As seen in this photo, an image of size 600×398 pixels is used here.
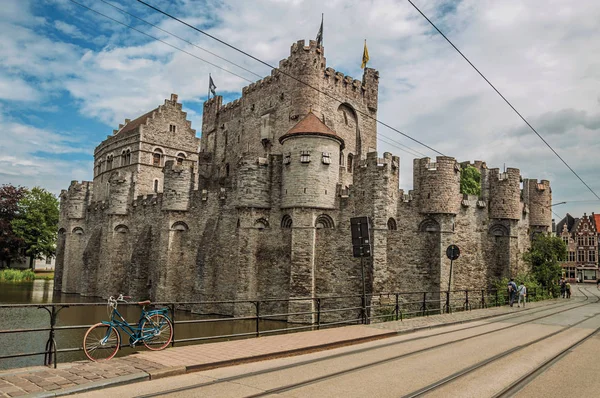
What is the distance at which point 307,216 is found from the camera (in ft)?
74.2

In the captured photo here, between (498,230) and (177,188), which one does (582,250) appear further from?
(177,188)

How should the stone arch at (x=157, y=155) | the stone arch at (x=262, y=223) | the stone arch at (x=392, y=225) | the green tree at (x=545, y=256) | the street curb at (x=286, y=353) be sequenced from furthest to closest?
the stone arch at (x=157, y=155), the green tree at (x=545, y=256), the stone arch at (x=262, y=223), the stone arch at (x=392, y=225), the street curb at (x=286, y=353)

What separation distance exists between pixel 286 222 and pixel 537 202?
17359 mm

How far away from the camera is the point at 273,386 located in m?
6.78

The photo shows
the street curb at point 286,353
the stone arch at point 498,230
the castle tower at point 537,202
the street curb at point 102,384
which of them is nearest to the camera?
the street curb at point 102,384

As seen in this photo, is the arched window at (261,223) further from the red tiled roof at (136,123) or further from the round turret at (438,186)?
the red tiled roof at (136,123)

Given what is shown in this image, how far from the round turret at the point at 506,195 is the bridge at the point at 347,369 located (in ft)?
46.3

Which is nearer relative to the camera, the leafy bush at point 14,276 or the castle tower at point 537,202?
the castle tower at point 537,202

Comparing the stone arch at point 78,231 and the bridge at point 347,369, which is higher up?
the stone arch at point 78,231

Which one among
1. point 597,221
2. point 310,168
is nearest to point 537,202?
point 310,168

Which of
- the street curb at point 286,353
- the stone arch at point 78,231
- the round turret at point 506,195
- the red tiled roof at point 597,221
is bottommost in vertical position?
the street curb at point 286,353

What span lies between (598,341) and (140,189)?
37.4m

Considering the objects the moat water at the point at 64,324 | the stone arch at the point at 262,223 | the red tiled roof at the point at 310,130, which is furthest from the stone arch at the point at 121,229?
the red tiled roof at the point at 310,130

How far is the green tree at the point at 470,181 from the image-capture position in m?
41.3
